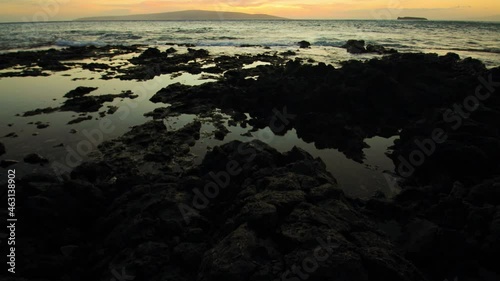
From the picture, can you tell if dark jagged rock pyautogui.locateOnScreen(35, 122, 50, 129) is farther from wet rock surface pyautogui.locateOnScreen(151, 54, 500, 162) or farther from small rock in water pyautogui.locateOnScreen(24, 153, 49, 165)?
wet rock surface pyautogui.locateOnScreen(151, 54, 500, 162)

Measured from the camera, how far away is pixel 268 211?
7.30m

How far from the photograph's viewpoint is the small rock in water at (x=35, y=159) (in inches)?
505

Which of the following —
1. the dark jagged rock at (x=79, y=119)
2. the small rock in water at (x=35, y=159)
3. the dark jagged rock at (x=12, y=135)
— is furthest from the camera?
the dark jagged rock at (x=79, y=119)

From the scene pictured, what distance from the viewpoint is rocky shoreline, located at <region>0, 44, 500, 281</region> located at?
20.9 feet

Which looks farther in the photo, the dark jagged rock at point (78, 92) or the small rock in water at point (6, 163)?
the dark jagged rock at point (78, 92)

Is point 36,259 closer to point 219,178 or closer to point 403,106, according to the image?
point 219,178

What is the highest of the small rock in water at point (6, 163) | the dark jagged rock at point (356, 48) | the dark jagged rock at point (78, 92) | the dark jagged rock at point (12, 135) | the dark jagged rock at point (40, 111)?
the dark jagged rock at point (356, 48)

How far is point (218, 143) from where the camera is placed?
15430 millimetres

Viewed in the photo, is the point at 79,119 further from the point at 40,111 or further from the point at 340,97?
the point at 340,97

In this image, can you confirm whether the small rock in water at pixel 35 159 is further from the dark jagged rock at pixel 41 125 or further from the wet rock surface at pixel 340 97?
the wet rock surface at pixel 340 97

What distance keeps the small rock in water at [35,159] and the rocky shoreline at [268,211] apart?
76.9 inches

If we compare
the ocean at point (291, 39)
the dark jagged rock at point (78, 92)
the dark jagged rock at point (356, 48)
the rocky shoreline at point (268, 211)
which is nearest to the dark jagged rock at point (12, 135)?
the rocky shoreline at point (268, 211)

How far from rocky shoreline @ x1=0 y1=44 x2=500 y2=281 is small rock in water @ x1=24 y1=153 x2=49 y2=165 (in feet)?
6.41

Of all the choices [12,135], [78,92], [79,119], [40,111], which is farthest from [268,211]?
[78,92]
